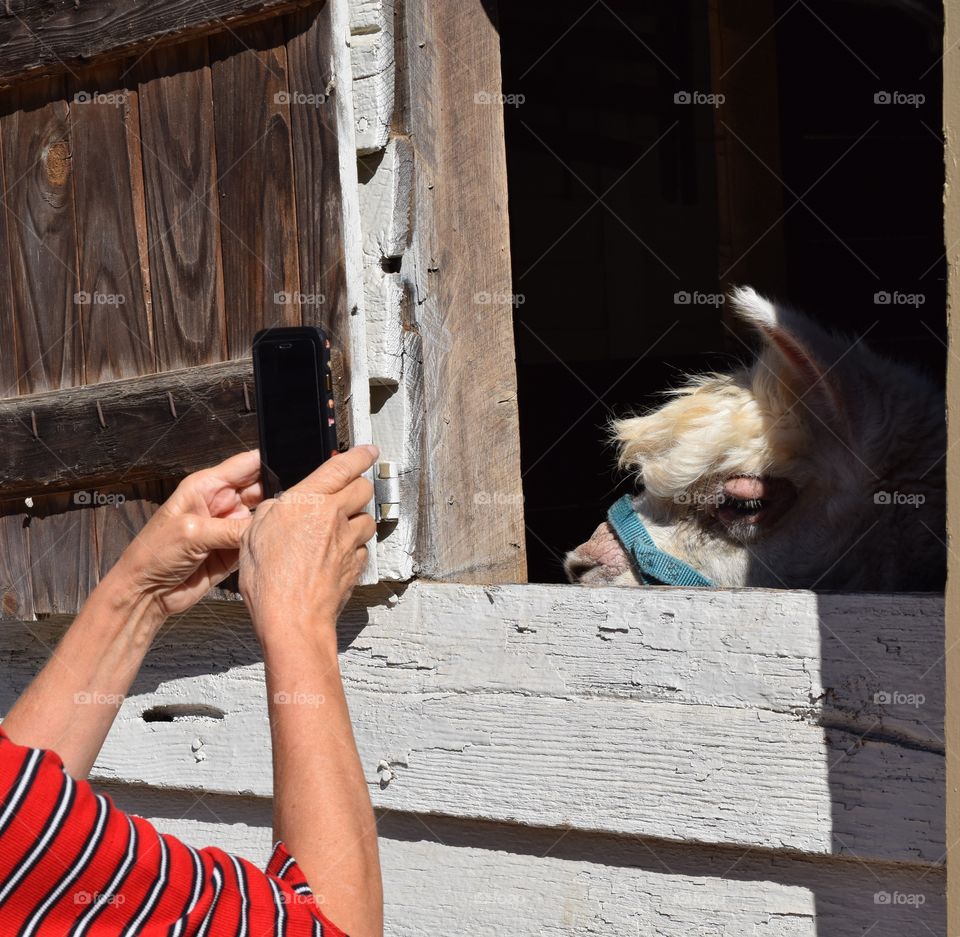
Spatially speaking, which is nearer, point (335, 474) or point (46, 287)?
point (335, 474)

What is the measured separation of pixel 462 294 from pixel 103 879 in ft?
4.86

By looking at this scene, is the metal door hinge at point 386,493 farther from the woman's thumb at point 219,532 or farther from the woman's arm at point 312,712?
the woman's arm at point 312,712

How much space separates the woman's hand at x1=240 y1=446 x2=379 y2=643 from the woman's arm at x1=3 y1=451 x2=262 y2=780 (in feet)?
0.67

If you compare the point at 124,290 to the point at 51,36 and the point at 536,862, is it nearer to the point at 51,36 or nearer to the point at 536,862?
the point at 51,36

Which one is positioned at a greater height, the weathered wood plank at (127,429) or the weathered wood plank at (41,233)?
the weathered wood plank at (41,233)

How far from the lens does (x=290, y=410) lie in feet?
5.41

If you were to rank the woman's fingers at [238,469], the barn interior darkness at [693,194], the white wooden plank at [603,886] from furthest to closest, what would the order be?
the barn interior darkness at [693,194], the white wooden plank at [603,886], the woman's fingers at [238,469]

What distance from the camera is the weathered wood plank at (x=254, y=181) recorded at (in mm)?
2082

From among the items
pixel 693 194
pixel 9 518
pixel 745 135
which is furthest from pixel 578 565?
pixel 693 194

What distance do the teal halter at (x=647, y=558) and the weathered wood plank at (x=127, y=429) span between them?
2.64ft

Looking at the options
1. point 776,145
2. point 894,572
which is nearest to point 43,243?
point 894,572

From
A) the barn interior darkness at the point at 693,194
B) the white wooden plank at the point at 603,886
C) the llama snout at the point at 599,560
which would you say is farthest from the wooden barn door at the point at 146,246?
the white wooden plank at the point at 603,886

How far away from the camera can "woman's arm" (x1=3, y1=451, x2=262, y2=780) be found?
5.27 feet

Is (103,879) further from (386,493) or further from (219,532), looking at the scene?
(386,493)
